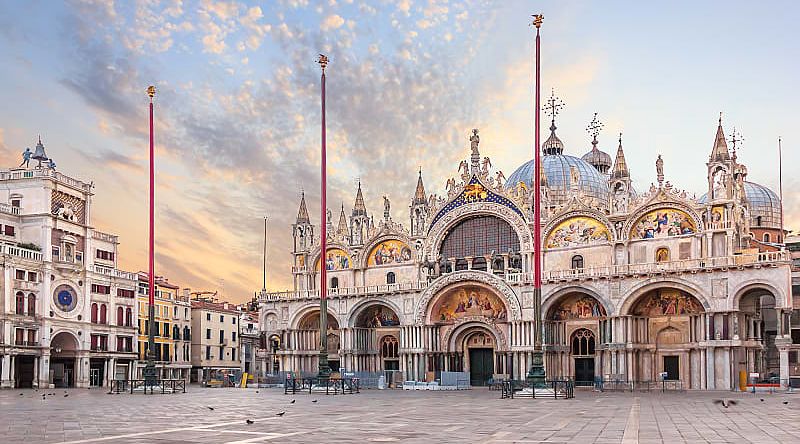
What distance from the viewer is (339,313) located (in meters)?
72.4

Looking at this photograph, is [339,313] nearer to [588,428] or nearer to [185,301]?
[185,301]

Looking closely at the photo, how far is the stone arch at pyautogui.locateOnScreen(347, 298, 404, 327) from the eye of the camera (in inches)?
2749

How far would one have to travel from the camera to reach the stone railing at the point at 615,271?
53938mm

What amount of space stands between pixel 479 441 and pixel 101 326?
63.4 metres

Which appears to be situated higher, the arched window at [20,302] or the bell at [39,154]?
the bell at [39,154]

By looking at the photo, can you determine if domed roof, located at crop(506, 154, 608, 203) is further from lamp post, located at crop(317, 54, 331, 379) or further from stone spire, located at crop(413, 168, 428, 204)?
lamp post, located at crop(317, 54, 331, 379)

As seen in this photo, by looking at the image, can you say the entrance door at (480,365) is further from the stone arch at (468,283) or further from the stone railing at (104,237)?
the stone railing at (104,237)

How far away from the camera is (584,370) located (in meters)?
63.1

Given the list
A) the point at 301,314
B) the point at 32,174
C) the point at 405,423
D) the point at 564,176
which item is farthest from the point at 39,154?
the point at 405,423

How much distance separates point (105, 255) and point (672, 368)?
1968 inches

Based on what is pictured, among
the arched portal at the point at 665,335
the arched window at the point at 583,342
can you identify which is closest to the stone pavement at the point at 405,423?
the arched portal at the point at 665,335

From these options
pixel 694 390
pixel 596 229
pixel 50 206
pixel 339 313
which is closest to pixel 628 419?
pixel 694 390

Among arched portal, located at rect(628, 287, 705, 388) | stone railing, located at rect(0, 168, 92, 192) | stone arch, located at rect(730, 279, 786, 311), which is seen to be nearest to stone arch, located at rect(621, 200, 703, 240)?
arched portal, located at rect(628, 287, 705, 388)

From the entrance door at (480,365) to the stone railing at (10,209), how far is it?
3768 cm
